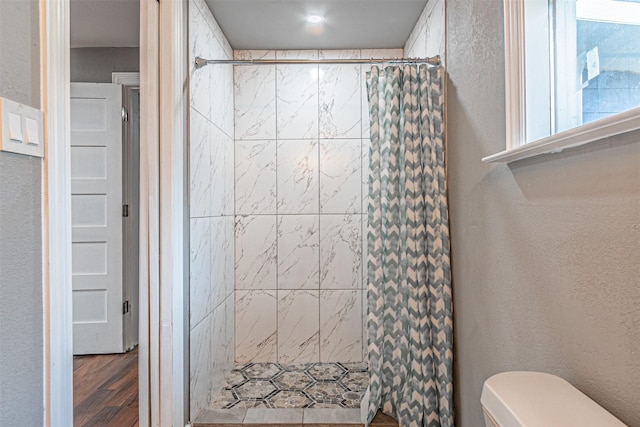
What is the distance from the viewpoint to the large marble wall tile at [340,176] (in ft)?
9.16

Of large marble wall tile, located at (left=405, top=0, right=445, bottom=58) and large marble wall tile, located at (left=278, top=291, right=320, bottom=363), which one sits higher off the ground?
large marble wall tile, located at (left=405, top=0, right=445, bottom=58)

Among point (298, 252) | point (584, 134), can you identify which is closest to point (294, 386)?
point (298, 252)

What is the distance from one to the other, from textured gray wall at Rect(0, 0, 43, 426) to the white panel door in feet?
6.51

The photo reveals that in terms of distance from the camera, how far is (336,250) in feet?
9.21

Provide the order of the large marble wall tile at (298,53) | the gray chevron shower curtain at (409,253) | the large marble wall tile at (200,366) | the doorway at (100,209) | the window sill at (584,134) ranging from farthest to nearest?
the large marble wall tile at (298,53) < the doorway at (100,209) < the large marble wall tile at (200,366) < the gray chevron shower curtain at (409,253) < the window sill at (584,134)

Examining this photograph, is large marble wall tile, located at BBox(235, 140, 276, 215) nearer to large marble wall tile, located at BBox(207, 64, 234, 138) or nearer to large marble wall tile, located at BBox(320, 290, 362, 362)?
large marble wall tile, located at BBox(207, 64, 234, 138)

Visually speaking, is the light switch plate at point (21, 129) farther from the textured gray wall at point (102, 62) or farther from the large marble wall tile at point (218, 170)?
the textured gray wall at point (102, 62)

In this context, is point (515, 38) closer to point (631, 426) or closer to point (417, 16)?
point (631, 426)

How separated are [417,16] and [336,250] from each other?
1650mm

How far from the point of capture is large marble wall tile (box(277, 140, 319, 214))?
9.17 feet

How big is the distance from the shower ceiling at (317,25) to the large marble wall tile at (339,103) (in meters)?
0.22

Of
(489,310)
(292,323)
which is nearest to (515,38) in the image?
A: (489,310)

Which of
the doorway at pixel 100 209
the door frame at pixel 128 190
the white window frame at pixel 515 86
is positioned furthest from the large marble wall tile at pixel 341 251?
the white window frame at pixel 515 86

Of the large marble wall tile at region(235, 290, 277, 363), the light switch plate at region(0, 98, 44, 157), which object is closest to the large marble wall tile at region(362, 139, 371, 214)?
the large marble wall tile at region(235, 290, 277, 363)
